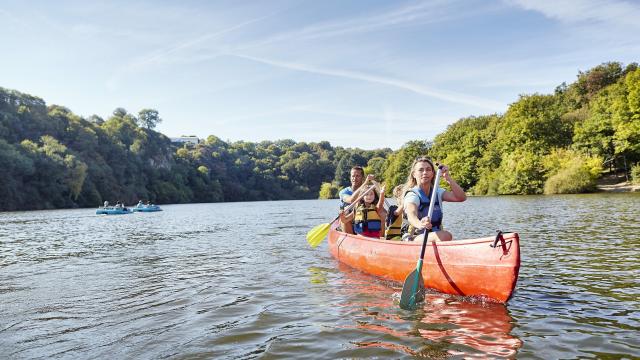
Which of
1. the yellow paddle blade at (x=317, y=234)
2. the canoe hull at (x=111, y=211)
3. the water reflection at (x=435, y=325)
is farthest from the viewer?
the canoe hull at (x=111, y=211)

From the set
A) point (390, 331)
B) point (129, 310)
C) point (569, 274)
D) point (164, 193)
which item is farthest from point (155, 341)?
point (164, 193)

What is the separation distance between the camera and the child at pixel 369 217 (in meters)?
10.6

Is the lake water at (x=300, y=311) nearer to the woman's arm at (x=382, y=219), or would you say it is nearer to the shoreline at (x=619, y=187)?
the woman's arm at (x=382, y=219)

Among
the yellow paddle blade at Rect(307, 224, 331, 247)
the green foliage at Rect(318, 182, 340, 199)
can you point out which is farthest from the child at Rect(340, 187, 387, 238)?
the green foliage at Rect(318, 182, 340, 199)

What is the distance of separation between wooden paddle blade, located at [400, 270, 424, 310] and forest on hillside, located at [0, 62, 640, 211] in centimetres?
4584

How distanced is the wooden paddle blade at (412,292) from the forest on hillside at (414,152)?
45.8 meters

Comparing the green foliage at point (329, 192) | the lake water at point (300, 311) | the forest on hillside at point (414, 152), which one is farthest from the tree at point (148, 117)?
the lake water at point (300, 311)

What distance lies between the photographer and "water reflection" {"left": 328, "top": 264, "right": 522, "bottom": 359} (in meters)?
4.70

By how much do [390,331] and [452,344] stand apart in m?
0.81

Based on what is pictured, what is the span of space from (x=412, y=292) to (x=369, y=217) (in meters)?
4.41

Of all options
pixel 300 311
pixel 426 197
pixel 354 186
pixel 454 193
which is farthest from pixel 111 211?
pixel 454 193

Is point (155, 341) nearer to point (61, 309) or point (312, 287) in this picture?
point (61, 309)

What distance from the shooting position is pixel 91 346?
16.9ft

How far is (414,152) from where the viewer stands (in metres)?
88.9
